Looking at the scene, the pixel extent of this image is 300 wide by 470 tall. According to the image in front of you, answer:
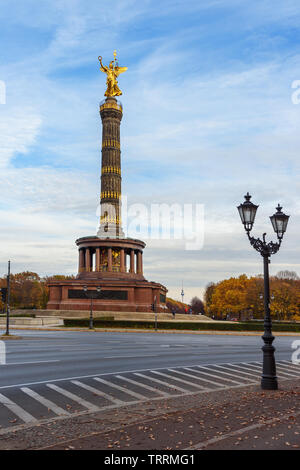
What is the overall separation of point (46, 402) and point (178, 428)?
13.3 feet

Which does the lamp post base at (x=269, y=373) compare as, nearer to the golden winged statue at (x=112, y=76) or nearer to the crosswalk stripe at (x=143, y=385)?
the crosswalk stripe at (x=143, y=385)

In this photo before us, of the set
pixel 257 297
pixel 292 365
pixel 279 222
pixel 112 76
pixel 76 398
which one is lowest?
pixel 292 365

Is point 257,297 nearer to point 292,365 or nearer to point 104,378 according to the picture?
point 292,365

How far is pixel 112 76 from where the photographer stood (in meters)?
85.8

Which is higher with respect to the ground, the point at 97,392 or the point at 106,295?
the point at 106,295

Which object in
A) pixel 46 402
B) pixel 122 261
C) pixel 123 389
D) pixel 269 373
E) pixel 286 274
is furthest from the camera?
pixel 286 274

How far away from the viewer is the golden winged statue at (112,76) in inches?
3322

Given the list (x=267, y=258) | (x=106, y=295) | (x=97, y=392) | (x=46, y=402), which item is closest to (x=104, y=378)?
(x=97, y=392)

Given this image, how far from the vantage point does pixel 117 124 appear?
82.0 metres

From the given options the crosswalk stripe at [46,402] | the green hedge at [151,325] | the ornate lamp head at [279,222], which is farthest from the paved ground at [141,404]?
the green hedge at [151,325]

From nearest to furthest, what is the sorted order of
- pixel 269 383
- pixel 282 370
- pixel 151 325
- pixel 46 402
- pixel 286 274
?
pixel 46 402 → pixel 269 383 → pixel 282 370 → pixel 151 325 → pixel 286 274

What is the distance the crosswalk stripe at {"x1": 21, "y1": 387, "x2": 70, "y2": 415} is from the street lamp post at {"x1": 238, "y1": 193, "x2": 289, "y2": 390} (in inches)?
249
